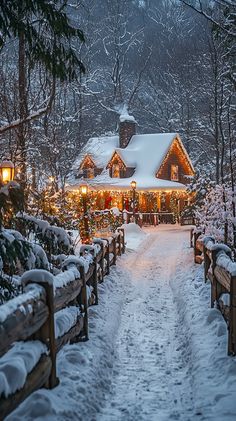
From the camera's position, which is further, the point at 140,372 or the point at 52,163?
the point at 52,163

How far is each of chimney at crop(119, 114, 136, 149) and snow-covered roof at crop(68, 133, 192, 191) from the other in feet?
1.57

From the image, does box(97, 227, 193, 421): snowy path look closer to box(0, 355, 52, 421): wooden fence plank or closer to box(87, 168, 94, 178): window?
box(0, 355, 52, 421): wooden fence plank

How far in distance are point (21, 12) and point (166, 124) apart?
150ft

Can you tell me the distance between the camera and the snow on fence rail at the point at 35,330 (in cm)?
356

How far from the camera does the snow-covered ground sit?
187 inches

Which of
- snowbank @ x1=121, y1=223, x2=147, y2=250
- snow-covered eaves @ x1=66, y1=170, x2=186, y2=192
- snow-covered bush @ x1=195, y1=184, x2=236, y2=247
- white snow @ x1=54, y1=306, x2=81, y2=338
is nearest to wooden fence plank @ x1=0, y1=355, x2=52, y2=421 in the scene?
white snow @ x1=54, y1=306, x2=81, y2=338

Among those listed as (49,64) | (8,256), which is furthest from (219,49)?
(8,256)

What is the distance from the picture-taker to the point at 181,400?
17.4 feet

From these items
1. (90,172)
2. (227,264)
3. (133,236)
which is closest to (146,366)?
(227,264)

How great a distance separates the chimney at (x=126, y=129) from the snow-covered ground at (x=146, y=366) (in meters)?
31.9

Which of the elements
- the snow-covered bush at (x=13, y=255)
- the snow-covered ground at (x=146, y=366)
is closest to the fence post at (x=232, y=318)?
the snow-covered ground at (x=146, y=366)

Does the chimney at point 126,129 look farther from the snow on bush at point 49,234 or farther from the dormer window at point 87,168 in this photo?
the snow on bush at point 49,234

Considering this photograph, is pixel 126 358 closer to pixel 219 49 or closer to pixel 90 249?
pixel 90 249

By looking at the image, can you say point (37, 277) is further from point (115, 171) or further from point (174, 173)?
→ point (174, 173)
